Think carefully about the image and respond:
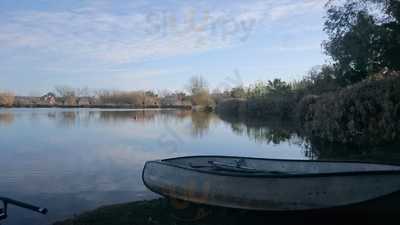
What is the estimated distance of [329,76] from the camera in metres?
31.2

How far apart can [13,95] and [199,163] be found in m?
84.2

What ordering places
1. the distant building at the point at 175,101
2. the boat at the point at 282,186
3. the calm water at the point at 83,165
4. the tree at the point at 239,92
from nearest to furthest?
the boat at the point at 282,186, the calm water at the point at 83,165, the tree at the point at 239,92, the distant building at the point at 175,101

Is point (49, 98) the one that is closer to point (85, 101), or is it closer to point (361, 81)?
point (85, 101)

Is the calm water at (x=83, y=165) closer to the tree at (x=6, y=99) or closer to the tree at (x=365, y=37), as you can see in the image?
the tree at (x=365, y=37)

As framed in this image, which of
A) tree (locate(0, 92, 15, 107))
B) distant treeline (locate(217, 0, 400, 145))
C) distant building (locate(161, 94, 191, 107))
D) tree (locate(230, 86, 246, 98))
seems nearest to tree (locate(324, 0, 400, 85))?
distant treeline (locate(217, 0, 400, 145))

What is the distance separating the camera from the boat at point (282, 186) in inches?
218

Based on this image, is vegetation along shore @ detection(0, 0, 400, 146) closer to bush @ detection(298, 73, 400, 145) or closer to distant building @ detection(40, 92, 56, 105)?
bush @ detection(298, 73, 400, 145)

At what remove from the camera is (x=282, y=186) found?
5871 millimetres

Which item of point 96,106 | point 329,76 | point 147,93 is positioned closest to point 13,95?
point 96,106

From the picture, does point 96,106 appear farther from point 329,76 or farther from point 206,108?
point 329,76

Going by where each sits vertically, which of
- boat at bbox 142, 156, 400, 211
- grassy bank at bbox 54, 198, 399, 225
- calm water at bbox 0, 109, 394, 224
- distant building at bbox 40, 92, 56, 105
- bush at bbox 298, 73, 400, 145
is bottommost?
calm water at bbox 0, 109, 394, 224

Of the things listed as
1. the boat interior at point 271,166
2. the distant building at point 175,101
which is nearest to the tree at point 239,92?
the distant building at point 175,101

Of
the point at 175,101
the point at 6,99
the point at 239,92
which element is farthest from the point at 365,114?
the point at 6,99

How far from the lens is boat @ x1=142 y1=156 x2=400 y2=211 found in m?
5.54
